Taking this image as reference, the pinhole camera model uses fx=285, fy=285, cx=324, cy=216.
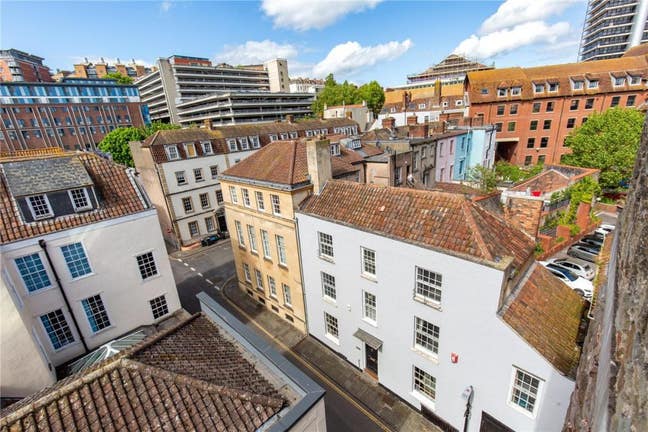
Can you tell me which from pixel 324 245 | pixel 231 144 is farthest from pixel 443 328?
pixel 231 144

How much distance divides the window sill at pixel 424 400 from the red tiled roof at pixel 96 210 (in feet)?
59.7

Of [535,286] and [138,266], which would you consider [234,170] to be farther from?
[535,286]

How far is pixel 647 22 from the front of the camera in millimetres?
86875

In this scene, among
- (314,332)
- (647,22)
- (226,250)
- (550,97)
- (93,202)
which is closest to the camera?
(93,202)

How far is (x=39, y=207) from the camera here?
14094 millimetres

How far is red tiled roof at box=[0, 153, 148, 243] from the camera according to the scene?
532 inches

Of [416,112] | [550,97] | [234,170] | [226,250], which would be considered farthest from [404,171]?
[416,112]

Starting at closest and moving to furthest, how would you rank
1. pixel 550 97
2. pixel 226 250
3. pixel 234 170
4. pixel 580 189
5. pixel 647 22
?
pixel 234 170 → pixel 580 189 → pixel 226 250 → pixel 550 97 → pixel 647 22

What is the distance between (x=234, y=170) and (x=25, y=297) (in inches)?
559

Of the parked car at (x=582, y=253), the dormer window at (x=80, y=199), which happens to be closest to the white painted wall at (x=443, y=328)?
the dormer window at (x=80, y=199)

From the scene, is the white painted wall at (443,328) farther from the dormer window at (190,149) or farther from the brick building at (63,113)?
the brick building at (63,113)

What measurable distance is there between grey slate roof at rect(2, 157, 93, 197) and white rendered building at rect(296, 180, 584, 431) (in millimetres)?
12257

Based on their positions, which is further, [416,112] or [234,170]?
[416,112]

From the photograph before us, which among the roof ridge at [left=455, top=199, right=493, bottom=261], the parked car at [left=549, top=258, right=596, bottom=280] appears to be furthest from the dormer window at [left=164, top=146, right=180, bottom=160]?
the parked car at [left=549, top=258, right=596, bottom=280]
